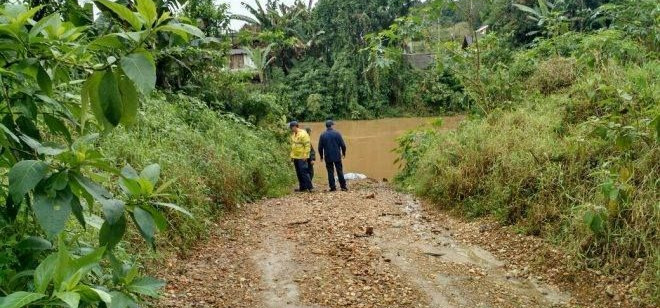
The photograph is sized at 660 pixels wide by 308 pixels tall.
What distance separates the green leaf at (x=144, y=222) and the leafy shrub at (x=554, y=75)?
8584mm

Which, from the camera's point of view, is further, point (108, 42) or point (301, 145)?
point (301, 145)

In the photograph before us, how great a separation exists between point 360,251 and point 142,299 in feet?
7.71

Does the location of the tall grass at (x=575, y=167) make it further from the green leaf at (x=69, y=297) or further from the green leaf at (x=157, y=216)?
the green leaf at (x=69, y=297)

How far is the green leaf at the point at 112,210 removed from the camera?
1249mm

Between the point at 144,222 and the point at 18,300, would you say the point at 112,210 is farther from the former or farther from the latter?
the point at 18,300

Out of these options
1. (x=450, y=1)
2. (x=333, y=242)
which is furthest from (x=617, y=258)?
(x=450, y=1)

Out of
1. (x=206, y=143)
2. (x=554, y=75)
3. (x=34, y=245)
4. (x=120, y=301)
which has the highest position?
(x=554, y=75)

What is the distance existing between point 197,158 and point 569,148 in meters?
4.57

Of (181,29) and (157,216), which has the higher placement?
(181,29)

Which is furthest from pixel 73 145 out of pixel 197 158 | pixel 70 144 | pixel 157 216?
pixel 197 158

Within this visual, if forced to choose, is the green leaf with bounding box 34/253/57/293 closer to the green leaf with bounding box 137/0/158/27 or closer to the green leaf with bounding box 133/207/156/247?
the green leaf with bounding box 133/207/156/247

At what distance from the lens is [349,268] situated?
188 inches

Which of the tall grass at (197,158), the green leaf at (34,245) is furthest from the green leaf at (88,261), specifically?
the tall grass at (197,158)

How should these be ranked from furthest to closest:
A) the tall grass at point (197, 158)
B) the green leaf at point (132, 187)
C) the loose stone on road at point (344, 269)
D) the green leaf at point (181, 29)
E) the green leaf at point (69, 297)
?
the tall grass at point (197, 158)
the loose stone on road at point (344, 269)
the green leaf at point (132, 187)
the green leaf at point (181, 29)
the green leaf at point (69, 297)
